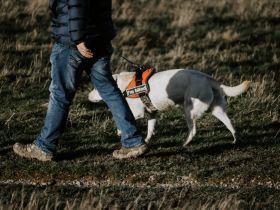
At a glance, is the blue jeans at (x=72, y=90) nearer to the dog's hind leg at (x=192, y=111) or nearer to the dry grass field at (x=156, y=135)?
the dry grass field at (x=156, y=135)

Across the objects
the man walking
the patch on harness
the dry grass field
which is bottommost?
Answer: the dry grass field

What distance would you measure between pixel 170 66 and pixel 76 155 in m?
4.94

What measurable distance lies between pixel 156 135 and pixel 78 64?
81.4 inches

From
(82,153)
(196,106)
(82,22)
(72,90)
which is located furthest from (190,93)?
(82,22)

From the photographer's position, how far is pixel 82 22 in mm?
4922

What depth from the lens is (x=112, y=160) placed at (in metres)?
5.88

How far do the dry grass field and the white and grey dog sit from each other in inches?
16.2

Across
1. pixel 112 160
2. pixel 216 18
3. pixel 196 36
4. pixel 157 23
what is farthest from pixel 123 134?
pixel 216 18

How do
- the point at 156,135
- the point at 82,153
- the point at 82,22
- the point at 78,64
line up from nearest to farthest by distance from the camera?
the point at 82,22 < the point at 78,64 < the point at 82,153 < the point at 156,135

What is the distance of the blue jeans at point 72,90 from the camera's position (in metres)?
5.27

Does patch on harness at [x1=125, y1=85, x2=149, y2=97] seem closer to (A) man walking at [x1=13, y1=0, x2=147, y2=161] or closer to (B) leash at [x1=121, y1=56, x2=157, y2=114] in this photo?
(B) leash at [x1=121, y1=56, x2=157, y2=114]

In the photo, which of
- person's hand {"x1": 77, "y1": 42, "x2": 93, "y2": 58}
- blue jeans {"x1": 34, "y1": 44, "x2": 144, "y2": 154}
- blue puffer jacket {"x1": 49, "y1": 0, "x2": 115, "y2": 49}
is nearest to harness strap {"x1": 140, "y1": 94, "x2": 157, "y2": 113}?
blue jeans {"x1": 34, "y1": 44, "x2": 144, "y2": 154}

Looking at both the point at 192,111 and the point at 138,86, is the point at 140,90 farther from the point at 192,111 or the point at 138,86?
the point at 192,111

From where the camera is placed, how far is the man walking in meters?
5.00
